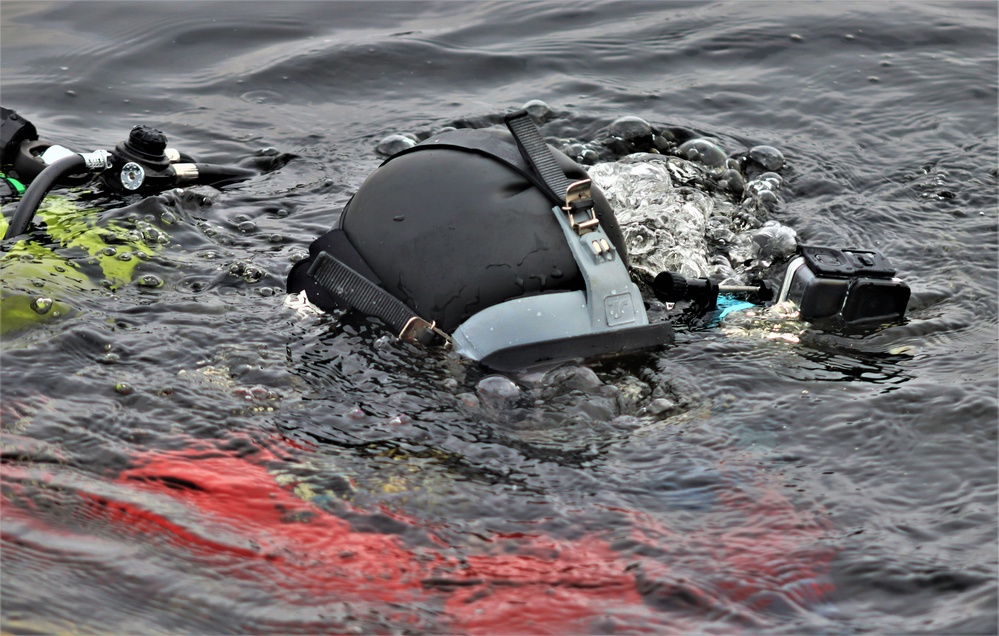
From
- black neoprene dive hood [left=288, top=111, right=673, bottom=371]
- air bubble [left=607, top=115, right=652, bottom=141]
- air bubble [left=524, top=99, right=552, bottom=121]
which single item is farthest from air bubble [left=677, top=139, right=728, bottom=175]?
black neoprene dive hood [left=288, top=111, right=673, bottom=371]

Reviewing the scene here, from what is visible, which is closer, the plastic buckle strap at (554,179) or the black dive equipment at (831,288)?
the plastic buckle strap at (554,179)

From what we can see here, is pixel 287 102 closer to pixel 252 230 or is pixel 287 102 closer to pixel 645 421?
pixel 252 230

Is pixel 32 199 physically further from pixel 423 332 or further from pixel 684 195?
pixel 684 195

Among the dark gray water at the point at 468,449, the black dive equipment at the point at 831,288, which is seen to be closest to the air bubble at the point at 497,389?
the dark gray water at the point at 468,449

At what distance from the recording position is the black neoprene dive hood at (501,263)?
3609mm

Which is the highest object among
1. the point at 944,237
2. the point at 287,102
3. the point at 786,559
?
the point at 287,102

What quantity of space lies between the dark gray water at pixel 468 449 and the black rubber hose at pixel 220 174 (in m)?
0.12

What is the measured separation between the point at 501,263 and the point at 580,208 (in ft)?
1.18

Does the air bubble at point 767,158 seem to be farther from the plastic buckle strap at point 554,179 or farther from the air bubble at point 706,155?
the plastic buckle strap at point 554,179

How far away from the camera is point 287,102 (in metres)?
6.91

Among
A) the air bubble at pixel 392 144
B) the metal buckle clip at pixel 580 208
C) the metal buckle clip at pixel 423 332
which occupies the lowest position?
the metal buckle clip at pixel 423 332

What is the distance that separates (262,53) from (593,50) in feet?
8.31

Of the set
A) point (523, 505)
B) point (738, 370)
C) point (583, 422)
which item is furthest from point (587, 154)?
point (523, 505)

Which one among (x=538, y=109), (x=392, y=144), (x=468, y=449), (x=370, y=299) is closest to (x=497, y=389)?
(x=468, y=449)
